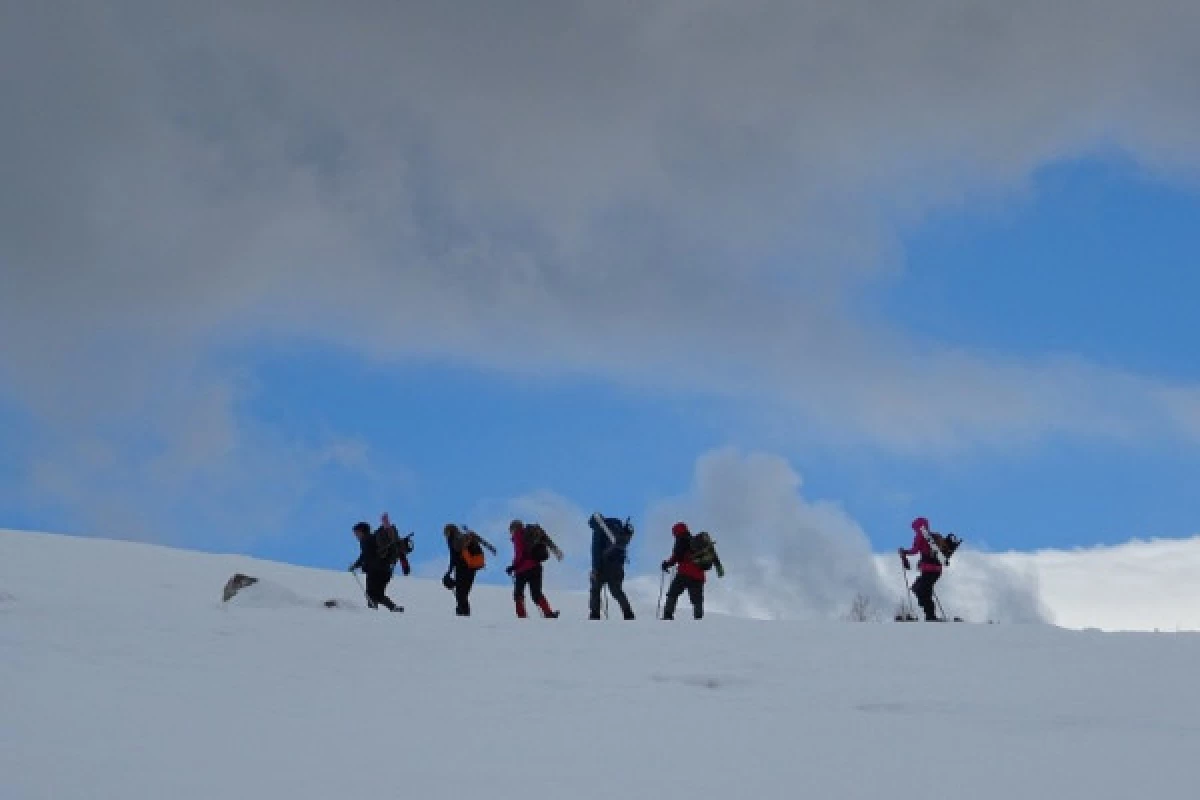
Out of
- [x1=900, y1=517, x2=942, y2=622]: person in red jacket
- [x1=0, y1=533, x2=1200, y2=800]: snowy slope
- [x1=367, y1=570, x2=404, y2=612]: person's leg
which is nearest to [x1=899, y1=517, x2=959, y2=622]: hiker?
[x1=900, y1=517, x2=942, y2=622]: person in red jacket

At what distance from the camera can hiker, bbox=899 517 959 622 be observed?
18.2m

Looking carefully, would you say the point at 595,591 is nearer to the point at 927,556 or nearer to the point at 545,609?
the point at 545,609

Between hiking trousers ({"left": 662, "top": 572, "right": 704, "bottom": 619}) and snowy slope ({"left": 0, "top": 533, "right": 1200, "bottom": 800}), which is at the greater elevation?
hiking trousers ({"left": 662, "top": 572, "right": 704, "bottom": 619})

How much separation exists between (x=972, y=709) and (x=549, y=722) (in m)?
3.31

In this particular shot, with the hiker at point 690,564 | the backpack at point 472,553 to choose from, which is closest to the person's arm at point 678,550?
the hiker at point 690,564

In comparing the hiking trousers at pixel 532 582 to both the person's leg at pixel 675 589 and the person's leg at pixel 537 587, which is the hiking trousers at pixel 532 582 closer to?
the person's leg at pixel 537 587

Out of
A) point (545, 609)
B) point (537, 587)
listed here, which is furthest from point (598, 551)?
point (545, 609)

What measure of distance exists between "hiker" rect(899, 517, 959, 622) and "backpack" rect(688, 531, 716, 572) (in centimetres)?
273

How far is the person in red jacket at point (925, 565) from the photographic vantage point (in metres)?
18.2

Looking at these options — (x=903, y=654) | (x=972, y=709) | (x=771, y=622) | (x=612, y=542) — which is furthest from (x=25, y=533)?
(x=972, y=709)

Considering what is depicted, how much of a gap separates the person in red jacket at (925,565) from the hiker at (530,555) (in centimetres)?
495

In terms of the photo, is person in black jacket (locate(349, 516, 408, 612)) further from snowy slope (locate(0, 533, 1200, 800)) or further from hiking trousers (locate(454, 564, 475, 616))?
snowy slope (locate(0, 533, 1200, 800))

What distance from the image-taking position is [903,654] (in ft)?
42.1

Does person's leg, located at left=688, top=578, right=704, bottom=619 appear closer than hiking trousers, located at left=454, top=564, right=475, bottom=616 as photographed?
Yes
